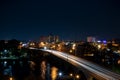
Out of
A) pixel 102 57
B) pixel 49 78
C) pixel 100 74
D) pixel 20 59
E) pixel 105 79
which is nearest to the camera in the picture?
pixel 105 79

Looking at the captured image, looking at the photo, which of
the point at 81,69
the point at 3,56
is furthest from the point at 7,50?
the point at 81,69

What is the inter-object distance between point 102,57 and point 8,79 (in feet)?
111

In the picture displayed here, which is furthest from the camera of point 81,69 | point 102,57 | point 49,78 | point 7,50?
point 7,50

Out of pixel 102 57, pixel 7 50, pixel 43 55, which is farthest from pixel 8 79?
pixel 43 55

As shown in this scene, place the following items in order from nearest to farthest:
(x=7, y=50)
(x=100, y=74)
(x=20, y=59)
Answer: (x=100, y=74) → (x=20, y=59) → (x=7, y=50)

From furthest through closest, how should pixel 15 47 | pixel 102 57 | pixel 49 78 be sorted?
pixel 15 47 < pixel 102 57 < pixel 49 78

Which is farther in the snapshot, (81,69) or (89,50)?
(89,50)

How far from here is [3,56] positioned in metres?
83.9

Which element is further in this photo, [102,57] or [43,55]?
[43,55]

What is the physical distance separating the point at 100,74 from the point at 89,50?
142ft

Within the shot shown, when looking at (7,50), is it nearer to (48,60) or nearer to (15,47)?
(15,47)

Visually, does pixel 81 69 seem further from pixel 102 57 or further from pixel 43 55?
pixel 43 55

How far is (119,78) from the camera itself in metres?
34.4

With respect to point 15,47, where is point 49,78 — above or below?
below
